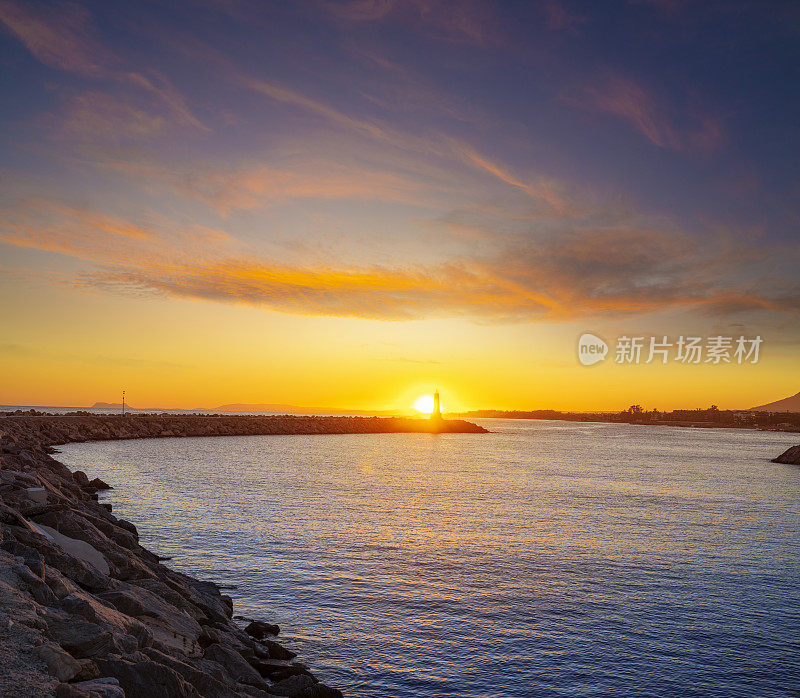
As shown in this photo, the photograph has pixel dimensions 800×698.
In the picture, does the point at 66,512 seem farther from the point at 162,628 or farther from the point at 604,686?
the point at 604,686

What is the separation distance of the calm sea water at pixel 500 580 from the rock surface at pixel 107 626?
5.49 ft

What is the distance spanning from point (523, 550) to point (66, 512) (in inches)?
744

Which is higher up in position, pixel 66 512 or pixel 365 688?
pixel 66 512

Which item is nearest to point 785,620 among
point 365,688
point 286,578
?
point 365,688

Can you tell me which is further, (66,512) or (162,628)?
(66,512)

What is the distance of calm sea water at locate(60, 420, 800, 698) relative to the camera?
44.9ft

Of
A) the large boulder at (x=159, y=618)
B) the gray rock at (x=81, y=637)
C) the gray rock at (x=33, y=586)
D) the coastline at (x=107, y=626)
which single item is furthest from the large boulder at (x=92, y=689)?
the large boulder at (x=159, y=618)

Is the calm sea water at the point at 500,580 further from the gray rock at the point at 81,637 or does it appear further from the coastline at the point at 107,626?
the gray rock at the point at 81,637

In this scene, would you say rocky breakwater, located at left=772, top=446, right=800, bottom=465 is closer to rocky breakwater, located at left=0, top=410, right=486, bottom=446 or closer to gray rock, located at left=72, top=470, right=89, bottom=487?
rocky breakwater, located at left=0, top=410, right=486, bottom=446

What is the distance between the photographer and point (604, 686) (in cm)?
1287

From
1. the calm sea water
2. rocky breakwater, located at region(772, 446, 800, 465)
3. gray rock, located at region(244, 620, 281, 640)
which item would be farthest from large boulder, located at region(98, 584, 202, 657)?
rocky breakwater, located at region(772, 446, 800, 465)

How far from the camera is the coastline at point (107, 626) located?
6.95 metres

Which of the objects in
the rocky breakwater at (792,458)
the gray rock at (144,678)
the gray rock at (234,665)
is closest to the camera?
the gray rock at (144,678)

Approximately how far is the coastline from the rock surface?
19mm
